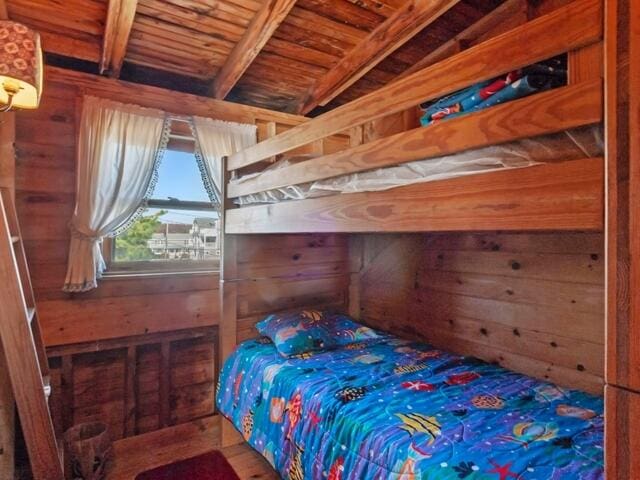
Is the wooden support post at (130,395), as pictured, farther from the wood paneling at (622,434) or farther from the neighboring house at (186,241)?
the wood paneling at (622,434)

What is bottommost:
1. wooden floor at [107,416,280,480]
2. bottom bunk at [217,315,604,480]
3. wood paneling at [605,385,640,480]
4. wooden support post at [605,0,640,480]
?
wooden floor at [107,416,280,480]

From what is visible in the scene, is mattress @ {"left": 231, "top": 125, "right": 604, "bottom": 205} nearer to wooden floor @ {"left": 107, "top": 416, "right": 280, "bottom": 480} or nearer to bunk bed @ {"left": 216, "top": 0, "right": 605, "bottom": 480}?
bunk bed @ {"left": 216, "top": 0, "right": 605, "bottom": 480}

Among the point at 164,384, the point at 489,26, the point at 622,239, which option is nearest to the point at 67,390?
the point at 164,384

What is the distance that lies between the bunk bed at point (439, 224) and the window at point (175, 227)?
1.98 ft

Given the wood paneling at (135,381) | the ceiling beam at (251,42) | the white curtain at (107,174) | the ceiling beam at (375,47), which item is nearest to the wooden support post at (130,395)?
the wood paneling at (135,381)

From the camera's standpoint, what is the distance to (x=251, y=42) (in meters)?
2.15

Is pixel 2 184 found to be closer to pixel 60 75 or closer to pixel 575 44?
pixel 60 75

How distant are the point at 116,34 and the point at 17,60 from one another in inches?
27.4

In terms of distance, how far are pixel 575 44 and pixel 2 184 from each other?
7.95ft

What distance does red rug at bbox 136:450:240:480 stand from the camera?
1.41 metres

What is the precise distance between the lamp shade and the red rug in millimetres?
1547

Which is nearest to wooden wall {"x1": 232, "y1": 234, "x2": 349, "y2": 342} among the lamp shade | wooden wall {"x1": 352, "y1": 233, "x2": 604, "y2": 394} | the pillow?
the pillow

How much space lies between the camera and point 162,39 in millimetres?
2160

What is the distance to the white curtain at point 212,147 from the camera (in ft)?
8.26
